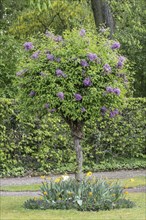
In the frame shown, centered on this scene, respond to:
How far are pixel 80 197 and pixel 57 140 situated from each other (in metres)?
7.87

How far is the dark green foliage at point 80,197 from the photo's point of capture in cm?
1070

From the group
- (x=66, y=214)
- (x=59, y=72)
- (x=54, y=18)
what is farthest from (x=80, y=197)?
(x=54, y=18)

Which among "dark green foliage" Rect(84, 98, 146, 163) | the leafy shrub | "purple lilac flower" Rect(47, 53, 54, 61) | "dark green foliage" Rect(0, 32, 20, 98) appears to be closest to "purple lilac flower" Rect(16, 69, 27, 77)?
"purple lilac flower" Rect(47, 53, 54, 61)

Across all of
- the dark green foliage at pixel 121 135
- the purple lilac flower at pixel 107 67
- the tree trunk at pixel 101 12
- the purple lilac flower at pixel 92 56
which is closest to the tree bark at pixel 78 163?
the purple lilac flower at pixel 107 67

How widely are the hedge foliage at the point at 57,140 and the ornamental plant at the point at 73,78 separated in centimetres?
569

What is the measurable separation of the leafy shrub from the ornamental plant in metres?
0.72

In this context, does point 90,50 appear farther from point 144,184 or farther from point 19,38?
point 19,38

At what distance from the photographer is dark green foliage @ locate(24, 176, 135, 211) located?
10703mm

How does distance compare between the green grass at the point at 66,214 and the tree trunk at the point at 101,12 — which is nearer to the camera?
the green grass at the point at 66,214

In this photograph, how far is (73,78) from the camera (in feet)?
37.2

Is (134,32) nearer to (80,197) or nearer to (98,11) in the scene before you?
(98,11)

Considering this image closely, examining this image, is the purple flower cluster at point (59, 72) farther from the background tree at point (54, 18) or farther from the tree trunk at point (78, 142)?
the background tree at point (54, 18)

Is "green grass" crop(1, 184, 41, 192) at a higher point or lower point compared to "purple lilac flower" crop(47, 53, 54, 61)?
lower

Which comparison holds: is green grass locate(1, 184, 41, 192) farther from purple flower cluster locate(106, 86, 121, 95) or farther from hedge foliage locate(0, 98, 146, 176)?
purple flower cluster locate(106, 86, 121, 95)
